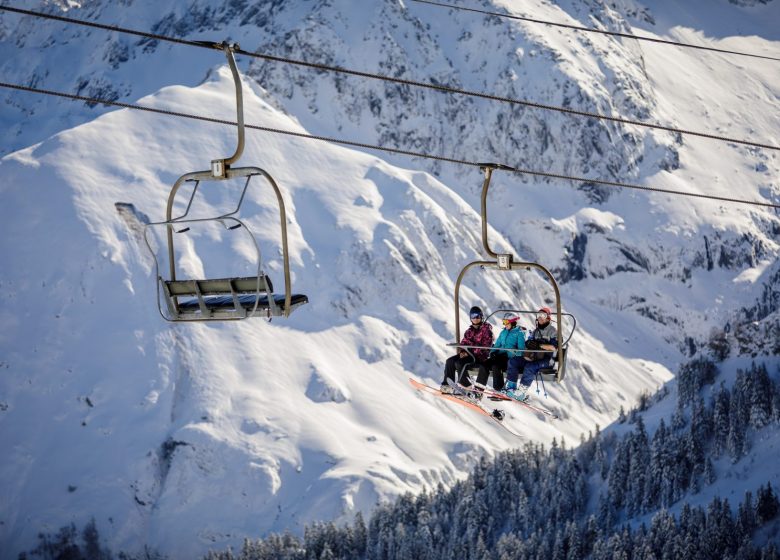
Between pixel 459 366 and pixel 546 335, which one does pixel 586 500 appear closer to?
pixel 459 366

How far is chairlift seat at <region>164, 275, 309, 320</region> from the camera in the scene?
79.8ft

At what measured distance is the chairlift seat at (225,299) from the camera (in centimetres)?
2431

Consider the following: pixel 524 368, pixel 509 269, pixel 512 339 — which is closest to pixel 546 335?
pixel 512 339

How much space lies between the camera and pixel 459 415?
616 ft

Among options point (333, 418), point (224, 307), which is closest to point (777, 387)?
point (333, 418)

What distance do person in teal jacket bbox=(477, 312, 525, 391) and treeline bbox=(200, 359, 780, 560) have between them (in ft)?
260

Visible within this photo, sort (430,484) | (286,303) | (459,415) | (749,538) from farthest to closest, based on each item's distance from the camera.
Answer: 1. (459,415)
2. (430,484)
3. (749,538)
4. (286,303)

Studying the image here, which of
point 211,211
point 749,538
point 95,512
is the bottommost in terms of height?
point 95,512

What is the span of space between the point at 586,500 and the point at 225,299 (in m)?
107

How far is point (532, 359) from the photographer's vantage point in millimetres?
30312

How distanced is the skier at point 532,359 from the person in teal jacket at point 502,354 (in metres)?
0.20

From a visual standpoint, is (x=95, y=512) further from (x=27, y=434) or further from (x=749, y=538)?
(x=749, y=538)

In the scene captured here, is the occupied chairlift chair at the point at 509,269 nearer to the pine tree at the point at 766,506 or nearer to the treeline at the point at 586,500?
the treeline at the point at 586,500

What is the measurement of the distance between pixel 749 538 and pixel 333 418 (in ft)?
250
